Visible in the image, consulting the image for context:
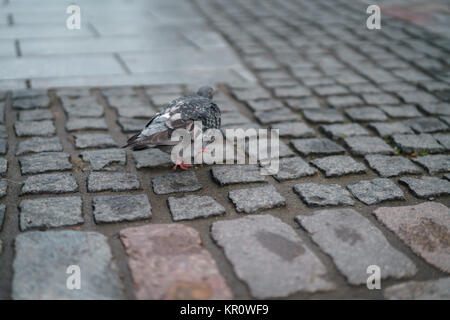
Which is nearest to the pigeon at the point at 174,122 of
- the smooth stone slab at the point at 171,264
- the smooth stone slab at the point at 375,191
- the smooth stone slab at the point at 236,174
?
the smooth stone slab at the point at 236,174

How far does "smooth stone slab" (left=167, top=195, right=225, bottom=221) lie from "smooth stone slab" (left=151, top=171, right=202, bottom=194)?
0.48ft

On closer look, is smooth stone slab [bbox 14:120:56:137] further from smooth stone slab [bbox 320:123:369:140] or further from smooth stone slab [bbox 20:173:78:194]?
Answer: smooth stone slab [bbox 320:123:369:140]

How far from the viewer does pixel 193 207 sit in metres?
3.51

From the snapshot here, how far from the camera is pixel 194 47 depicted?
7441 mm

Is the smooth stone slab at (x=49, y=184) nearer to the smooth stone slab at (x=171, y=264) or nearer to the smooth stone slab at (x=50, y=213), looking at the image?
the smooth stone slab at (x=50, y=213)

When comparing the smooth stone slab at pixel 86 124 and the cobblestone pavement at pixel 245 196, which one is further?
the smooth stone slab at pixel 86 124

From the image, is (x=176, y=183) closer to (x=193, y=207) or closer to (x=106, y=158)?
(x=193, y=207)

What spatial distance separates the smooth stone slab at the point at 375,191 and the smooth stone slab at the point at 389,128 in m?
1.02

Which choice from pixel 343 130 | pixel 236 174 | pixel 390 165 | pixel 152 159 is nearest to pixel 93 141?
pixel 152 159

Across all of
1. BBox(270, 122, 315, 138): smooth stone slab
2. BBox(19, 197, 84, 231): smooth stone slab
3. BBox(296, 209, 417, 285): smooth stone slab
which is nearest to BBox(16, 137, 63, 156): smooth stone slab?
BBox(19, 197, 84, 231): smooth stone slab

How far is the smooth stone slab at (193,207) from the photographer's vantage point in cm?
340

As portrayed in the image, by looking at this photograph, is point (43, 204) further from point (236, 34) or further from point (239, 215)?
point (236, 34)

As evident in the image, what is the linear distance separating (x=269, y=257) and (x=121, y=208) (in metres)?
1.22
